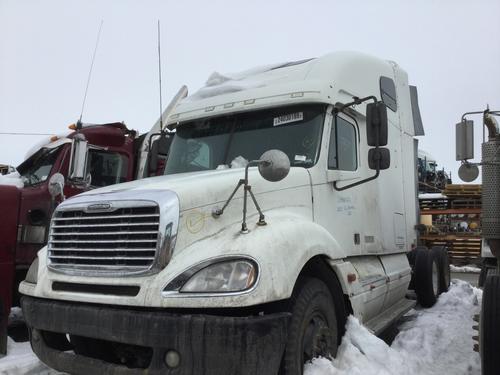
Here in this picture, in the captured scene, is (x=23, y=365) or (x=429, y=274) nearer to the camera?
(x=23, y=365)

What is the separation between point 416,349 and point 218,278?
2.79m

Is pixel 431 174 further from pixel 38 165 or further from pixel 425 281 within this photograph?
pixel 38 165

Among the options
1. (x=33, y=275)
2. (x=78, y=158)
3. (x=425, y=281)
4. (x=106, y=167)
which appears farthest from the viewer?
(x=425, y=281)

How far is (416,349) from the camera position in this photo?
15.3ft

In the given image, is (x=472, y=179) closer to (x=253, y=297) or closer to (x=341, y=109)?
(x=341, y=109)

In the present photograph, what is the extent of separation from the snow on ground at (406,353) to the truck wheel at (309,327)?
101 mm

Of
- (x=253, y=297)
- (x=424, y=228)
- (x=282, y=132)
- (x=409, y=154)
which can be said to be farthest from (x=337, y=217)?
(x=424, y=228)

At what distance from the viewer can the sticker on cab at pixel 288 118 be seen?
14.4ft

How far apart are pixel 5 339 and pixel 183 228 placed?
295cm

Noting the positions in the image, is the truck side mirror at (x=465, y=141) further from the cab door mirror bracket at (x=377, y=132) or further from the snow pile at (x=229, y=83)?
the snow pile at (x=229, y=83)

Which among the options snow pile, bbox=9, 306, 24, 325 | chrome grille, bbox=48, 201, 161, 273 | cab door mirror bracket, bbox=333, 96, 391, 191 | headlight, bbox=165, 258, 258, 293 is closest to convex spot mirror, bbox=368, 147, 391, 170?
cab door mirror bracket, bbox=333, 96, 391, 191

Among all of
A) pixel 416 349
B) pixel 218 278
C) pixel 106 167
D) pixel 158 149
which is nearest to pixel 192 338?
pixel 218 278

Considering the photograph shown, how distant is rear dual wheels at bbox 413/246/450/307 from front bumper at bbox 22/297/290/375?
4.91m

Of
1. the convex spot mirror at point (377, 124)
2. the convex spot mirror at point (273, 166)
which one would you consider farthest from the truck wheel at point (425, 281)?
the convex spot mirror at point (273, 166)
